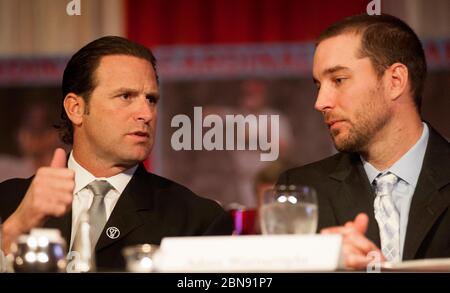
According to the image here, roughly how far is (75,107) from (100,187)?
0.34 metres

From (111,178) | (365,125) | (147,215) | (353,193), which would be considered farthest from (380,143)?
(111,178)

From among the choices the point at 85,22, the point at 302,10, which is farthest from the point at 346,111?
the point at 85,22

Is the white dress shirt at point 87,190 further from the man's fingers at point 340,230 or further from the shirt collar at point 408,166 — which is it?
the man's fingers at point 340,230

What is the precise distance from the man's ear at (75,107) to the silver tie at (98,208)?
0.26 meters

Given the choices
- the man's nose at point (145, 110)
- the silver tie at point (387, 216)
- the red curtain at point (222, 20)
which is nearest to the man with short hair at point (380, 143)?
the silver tie at point (387, 216)

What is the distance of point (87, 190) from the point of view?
2.90 meters

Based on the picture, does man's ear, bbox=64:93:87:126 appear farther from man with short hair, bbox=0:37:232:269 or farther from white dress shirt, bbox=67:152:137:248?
white dress shirt, bbox=67:152:137:248

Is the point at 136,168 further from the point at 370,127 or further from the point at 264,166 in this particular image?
the point at 370,127

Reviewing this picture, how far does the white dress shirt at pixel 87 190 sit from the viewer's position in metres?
2.85

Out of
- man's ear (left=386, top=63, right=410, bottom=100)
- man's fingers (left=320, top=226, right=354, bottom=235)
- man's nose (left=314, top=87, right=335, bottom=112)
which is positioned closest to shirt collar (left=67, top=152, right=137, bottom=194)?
man's nose (left=314, top=87, right=335, bottom=112)

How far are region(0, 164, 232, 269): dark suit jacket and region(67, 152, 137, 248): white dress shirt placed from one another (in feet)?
0.07

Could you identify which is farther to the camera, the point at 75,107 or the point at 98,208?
the point at 75,107

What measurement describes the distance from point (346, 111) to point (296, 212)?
0.93 meters

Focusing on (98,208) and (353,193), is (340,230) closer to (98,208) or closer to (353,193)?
(353,193)
